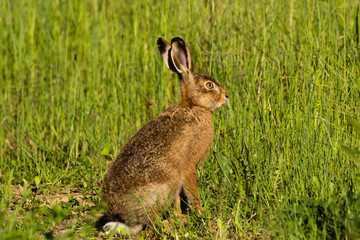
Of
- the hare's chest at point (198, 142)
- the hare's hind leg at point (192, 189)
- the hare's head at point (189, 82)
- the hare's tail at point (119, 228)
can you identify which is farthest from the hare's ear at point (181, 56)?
the hare's tail at point (119, 228)

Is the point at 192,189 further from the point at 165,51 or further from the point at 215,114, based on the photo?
the point at 165,51

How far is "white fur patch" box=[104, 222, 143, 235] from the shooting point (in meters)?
4.07

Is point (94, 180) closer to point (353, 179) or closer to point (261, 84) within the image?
point (261, 84)

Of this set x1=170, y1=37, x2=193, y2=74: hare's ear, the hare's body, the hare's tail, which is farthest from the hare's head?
the hare's tail

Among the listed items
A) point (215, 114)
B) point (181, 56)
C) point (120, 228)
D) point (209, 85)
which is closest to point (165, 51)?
point (181, 56)

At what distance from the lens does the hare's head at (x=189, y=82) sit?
5.08 metres

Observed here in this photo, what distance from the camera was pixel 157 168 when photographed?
4184 mm

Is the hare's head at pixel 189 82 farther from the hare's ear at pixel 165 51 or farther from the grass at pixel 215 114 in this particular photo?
the grass at pixel 215 114

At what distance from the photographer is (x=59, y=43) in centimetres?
699

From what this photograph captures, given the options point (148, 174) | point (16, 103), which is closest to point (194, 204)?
point (148, 174)

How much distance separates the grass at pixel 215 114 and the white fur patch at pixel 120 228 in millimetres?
108

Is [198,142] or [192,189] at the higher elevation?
[198,142]

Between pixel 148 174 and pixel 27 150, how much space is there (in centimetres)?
212

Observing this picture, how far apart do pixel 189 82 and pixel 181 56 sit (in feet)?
0.90
